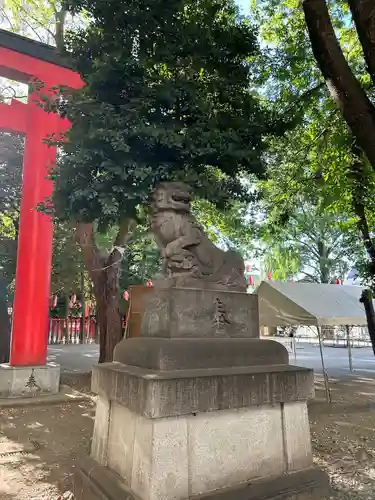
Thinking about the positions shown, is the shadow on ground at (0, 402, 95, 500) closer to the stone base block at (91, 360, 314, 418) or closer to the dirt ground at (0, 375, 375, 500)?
the dirt ground at (0, 375, 375, 500)

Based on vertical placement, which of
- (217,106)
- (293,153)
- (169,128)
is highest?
(293,153)

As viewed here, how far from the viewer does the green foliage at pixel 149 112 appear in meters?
4.25

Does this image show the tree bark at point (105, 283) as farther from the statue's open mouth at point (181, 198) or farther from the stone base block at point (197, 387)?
the stone base block at point (197, 387)

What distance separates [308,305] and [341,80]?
5.72 m

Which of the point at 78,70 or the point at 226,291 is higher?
the point at 78,70

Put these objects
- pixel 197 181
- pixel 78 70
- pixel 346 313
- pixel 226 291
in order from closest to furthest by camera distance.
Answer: pixel 226 291
pixel 197 181
pixel 78 70
pixel 346 313

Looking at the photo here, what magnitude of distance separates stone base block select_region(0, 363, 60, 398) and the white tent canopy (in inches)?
204

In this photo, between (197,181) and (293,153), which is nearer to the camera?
(197,181)

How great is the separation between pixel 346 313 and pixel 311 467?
650cm

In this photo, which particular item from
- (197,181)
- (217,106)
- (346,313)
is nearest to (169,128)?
(197,181)

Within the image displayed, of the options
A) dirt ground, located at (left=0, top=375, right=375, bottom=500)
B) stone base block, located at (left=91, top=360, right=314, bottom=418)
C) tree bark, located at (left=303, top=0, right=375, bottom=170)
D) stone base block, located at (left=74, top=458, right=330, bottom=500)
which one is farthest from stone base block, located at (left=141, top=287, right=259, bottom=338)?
tree bark, located at (left=303, top=0, right=375, bottom=170)

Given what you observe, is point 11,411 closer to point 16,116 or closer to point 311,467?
point 311,467

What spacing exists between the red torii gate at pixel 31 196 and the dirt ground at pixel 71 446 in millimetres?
1541

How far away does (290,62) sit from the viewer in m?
7.41
